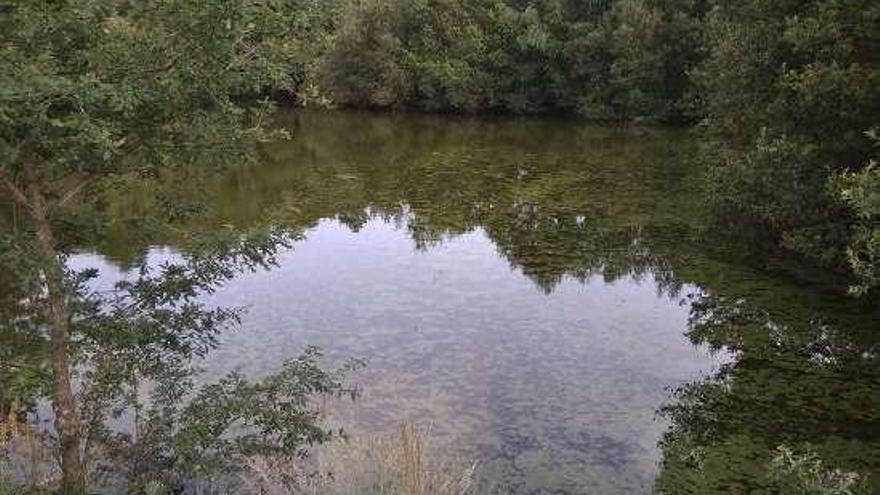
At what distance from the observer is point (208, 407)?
6.82 m

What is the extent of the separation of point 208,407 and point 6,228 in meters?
2.09

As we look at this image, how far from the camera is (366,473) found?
7.09 metres

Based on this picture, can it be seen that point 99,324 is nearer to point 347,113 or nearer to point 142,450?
point 142,450

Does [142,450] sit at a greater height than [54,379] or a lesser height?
lesser

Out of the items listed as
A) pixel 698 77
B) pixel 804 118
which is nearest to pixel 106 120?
pixel 804 118

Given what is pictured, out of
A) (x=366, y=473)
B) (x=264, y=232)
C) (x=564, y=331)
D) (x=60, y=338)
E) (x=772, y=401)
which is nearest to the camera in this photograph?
(x=60, y=338)

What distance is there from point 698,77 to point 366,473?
23696 millimetres

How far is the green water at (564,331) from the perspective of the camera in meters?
8.98

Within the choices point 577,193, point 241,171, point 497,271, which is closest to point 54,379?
point 497,271

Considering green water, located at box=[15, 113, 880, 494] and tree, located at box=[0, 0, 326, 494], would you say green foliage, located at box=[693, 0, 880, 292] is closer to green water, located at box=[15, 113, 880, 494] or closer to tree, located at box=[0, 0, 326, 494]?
green water, located at box=[15, 113, 880, 494]

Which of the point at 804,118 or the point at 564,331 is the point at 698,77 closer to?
the point at 804,118

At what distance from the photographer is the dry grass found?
5.40 m

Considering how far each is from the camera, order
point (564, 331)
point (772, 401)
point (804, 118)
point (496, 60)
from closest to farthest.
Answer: point (772, 401)
point (564, 331)
point (804, 118)
point (496, 60)

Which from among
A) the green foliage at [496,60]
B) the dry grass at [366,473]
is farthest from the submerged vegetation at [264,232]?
the green foliage at [496,60]
